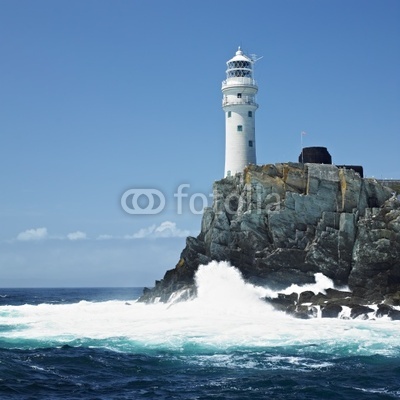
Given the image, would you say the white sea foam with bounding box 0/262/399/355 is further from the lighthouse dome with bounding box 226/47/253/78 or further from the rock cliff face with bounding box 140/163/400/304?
the lighthouse dome with bounding box 226/47/253/78

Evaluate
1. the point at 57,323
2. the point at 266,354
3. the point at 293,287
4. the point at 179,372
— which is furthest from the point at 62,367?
the point at 293,287

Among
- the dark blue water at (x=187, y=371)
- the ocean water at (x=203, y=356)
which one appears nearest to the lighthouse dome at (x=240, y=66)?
the ocean water at (x=203, y=356)

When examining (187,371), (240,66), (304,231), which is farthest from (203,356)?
(240,66)

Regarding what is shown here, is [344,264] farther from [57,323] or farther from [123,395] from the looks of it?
[123,395]

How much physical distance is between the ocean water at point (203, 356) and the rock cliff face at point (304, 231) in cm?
255

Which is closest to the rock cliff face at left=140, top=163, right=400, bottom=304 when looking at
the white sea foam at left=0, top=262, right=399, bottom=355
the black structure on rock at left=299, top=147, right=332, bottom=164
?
the white sea foam at left=0, top=262, right=399, bottom=355

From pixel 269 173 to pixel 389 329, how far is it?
64.6 ft

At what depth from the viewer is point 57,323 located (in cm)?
4622

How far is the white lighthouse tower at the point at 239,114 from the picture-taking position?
2421 inches

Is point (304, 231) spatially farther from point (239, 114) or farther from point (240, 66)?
point (240, 66)

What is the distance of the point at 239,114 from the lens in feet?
204

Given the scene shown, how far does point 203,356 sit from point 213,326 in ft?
30.2

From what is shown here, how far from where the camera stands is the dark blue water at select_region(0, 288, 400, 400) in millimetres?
23234

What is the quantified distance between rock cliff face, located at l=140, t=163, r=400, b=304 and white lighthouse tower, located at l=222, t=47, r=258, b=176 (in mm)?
6410
